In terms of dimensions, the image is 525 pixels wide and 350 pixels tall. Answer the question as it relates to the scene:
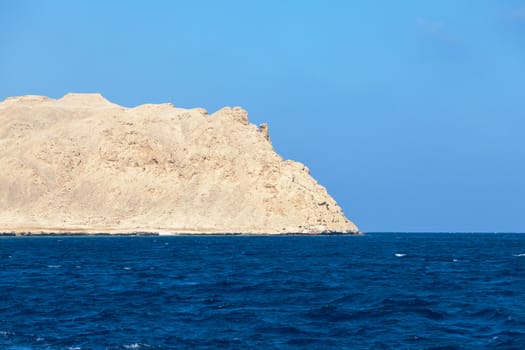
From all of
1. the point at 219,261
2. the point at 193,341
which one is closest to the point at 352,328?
the point at 193,341

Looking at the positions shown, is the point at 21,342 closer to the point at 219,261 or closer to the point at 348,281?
the point at 348,281

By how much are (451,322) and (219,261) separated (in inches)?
2085

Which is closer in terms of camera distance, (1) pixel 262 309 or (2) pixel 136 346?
(2) pixel 136 346

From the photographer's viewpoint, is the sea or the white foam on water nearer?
the white foam on water

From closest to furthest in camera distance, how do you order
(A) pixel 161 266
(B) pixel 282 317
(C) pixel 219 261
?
(B) pixel 282 317 → (A) pixel 161 266 → (C) pixel 219 261

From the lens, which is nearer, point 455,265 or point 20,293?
point 20,293

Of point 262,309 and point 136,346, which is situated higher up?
point 262,309

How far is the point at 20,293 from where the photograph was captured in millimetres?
55469

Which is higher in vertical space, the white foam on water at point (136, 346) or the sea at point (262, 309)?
the sea at point (262, 309)

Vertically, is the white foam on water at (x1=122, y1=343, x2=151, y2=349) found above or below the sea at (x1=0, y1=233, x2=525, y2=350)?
below

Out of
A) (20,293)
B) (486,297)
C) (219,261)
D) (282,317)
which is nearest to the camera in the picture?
(282,317)

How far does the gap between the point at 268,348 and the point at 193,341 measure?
352 centimetres

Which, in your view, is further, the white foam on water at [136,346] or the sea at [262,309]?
the sea at [262,309]

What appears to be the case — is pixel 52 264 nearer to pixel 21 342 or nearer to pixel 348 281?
pixel 348 281
